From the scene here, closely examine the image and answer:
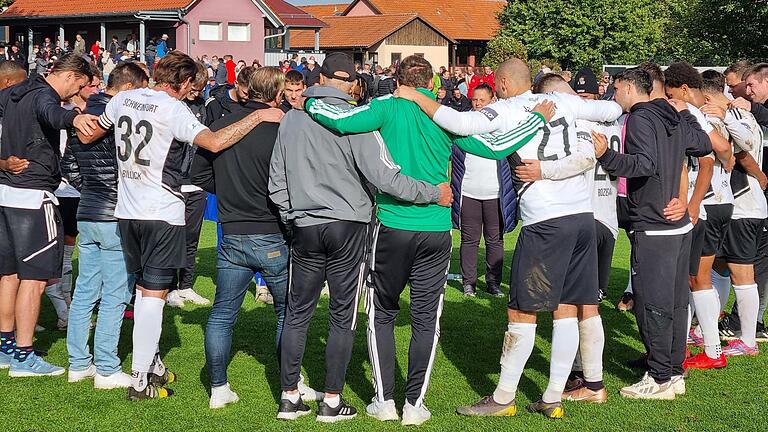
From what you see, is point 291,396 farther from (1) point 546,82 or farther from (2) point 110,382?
(1) point 546,82

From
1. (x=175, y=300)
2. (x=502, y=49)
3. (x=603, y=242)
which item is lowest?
(x=175, y=300)

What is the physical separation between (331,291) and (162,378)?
1.64 meters

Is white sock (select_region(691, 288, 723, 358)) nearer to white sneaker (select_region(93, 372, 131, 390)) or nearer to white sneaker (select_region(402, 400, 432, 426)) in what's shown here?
white sneaker (select_region(402, 400, 432, 426))

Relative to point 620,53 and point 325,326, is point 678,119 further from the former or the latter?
point 620,53

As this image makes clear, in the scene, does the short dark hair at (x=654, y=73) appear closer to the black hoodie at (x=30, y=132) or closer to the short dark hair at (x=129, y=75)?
the short dark hair at (x=129, y=75)

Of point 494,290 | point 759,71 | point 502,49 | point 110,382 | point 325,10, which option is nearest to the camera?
point 110,382

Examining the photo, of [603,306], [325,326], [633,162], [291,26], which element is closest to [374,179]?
[633,162]

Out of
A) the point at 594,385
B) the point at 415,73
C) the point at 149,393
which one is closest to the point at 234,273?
the point at 149,393

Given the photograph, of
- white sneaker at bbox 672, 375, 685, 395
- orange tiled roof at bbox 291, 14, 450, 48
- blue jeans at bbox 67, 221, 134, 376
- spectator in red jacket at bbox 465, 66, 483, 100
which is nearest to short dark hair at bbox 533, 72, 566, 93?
white sneaker at bbox 672, 375, 685, 395

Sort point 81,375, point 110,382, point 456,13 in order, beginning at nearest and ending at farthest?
point 110,382
point 81,375
point 456,13

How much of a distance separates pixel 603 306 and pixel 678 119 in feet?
11.6

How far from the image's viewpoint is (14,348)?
21.5 feet

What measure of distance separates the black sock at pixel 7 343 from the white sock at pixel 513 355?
365 centimetres

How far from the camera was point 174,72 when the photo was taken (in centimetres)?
576
